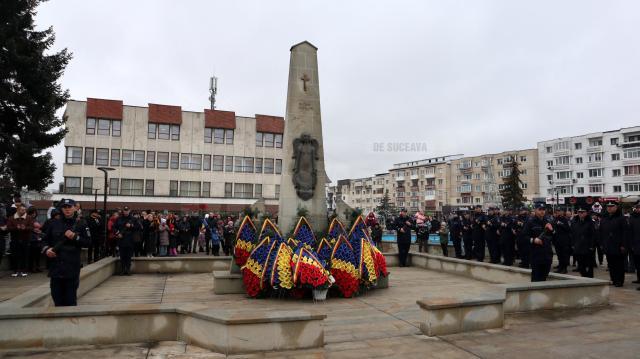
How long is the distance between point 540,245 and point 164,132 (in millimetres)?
44531

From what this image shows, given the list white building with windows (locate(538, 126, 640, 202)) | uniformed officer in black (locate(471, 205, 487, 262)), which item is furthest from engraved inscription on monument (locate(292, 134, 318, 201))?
white building with windows (locate(538, 126, 640, 202))

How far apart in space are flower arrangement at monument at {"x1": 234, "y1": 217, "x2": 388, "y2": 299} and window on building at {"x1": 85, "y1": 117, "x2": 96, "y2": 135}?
1604 inches

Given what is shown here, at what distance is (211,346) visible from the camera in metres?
5.80

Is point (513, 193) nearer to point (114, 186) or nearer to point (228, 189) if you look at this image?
point (228, 189)

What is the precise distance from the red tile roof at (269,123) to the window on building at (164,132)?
9.89 metres

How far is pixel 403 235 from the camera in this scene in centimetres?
1515

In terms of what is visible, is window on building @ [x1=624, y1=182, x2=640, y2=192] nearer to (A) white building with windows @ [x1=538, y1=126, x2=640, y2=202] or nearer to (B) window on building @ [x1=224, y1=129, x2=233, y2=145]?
(A) white building with windows @ [x1=538, y1=126, x2=640, y2=202]

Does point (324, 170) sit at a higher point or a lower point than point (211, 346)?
higher

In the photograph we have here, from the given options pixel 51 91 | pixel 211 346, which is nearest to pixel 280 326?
pixel 211 346

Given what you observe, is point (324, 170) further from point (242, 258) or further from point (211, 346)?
point (211, 346)

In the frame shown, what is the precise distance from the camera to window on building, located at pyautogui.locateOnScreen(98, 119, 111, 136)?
148 feet

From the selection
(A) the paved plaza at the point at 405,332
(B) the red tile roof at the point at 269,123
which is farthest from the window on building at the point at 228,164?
(A) the paved plaza at the point at 405,332

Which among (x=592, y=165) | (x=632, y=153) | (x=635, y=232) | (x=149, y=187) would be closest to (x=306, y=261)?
(x=635, y=232)

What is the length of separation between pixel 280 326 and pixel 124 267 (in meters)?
9.67
